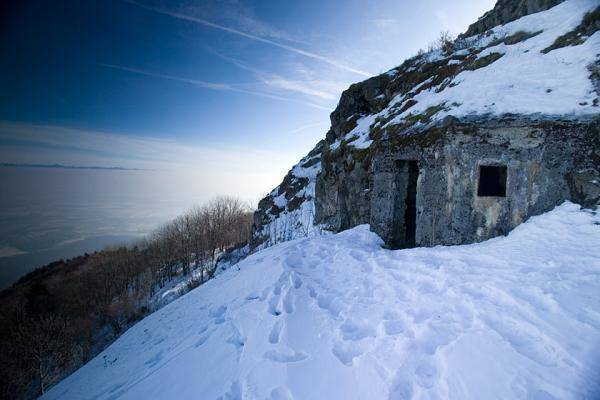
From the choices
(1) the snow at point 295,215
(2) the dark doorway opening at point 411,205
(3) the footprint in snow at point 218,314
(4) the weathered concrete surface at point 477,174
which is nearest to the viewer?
(4) the weathered concrete surface at point 477,174

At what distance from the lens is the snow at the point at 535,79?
16.2 feet

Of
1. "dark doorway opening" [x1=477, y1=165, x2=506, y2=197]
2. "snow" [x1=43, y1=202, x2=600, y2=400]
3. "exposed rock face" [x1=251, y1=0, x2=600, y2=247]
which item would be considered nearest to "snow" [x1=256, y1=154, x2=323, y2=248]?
"exposed rock face" [x1=251, y1=0, x2=600, y2=247]

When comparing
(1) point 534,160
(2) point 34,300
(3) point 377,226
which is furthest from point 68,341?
(1) point 534,160

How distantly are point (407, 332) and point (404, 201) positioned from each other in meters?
4.99

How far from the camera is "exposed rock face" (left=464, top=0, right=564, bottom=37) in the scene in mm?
10422

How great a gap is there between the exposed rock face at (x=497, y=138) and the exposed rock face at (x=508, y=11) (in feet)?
2.14

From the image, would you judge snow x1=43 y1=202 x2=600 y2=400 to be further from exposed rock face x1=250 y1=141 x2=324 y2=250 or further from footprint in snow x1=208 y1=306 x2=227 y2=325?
exposed rock face x1=250 y1=141 x2=324 y2=250

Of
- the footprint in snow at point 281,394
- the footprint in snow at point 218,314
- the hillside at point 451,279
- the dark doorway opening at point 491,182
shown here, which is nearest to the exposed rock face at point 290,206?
the hillside at point 451,279

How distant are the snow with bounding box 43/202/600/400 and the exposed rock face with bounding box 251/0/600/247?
65 centimetres

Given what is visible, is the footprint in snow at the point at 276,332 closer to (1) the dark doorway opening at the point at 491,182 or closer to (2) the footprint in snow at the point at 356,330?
(2) the footprint in snow at the point at 356,330

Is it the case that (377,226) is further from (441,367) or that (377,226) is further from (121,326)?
(121,326)

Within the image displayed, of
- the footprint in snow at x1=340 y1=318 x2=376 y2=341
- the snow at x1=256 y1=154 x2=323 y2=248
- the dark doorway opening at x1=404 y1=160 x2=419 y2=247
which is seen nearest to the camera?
the footprint in snow at x1=340 y1=318 x2=376 y2=341

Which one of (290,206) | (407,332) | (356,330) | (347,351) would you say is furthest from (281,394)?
(290,206)

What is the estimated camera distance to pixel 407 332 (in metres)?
3.07
